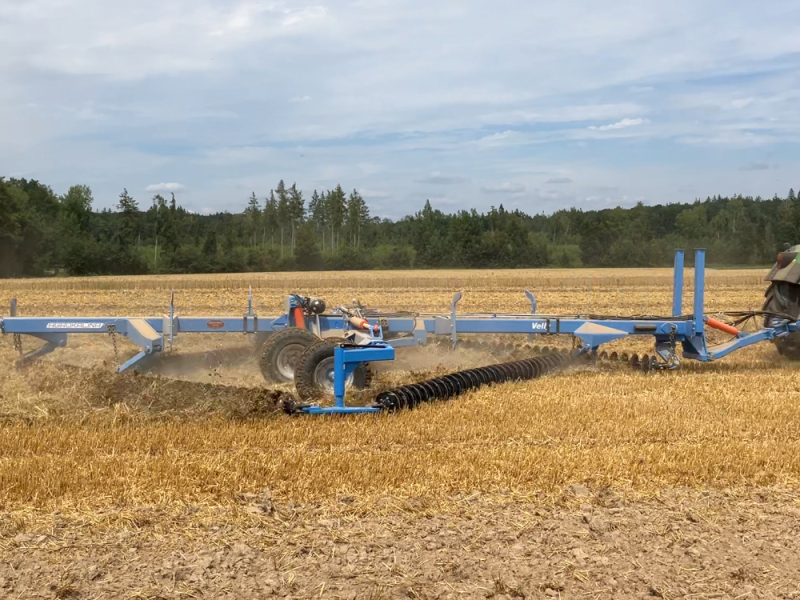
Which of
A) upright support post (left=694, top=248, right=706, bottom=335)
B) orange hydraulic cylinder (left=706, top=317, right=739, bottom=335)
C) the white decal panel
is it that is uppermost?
upright support post (left=694, top=248, right=706, bottom=335)

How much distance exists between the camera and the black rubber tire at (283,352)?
8.30 metres

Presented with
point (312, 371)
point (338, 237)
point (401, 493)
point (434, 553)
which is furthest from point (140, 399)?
point (338, 237)

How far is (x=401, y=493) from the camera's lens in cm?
447

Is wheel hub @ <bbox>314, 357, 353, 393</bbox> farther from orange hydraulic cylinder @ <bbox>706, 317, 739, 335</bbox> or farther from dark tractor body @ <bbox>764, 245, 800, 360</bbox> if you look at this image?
dark tractor body @ <bbox>764, 245, 800, 360</bbox>

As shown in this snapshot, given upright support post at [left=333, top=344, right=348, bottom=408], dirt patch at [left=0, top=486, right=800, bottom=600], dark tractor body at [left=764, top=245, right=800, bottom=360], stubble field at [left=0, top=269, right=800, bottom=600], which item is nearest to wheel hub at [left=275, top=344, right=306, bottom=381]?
stubble field at [left=0, top=269, right=800, bottom=600]

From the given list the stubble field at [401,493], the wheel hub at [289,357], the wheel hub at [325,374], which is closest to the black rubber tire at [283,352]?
the wheel hub at [289,357]

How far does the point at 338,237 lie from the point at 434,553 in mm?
80530

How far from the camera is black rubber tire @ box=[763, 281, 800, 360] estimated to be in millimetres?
9633

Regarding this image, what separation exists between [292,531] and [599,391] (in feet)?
14.7

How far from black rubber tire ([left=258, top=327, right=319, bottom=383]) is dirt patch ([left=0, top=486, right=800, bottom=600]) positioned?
156 inches

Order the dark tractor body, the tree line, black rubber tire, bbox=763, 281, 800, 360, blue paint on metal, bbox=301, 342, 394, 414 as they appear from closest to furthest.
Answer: blue paint on metal, bbox=301, 342, 394, 414 < the dark tractor body < black rubber tire, bbox=763, 281, 800, 360 < the tree line

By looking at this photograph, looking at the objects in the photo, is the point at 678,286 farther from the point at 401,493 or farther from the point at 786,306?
the point at 401,493

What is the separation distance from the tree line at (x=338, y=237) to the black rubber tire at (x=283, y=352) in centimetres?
3916

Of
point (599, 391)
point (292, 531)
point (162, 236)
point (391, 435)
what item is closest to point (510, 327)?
point (599, 391)
